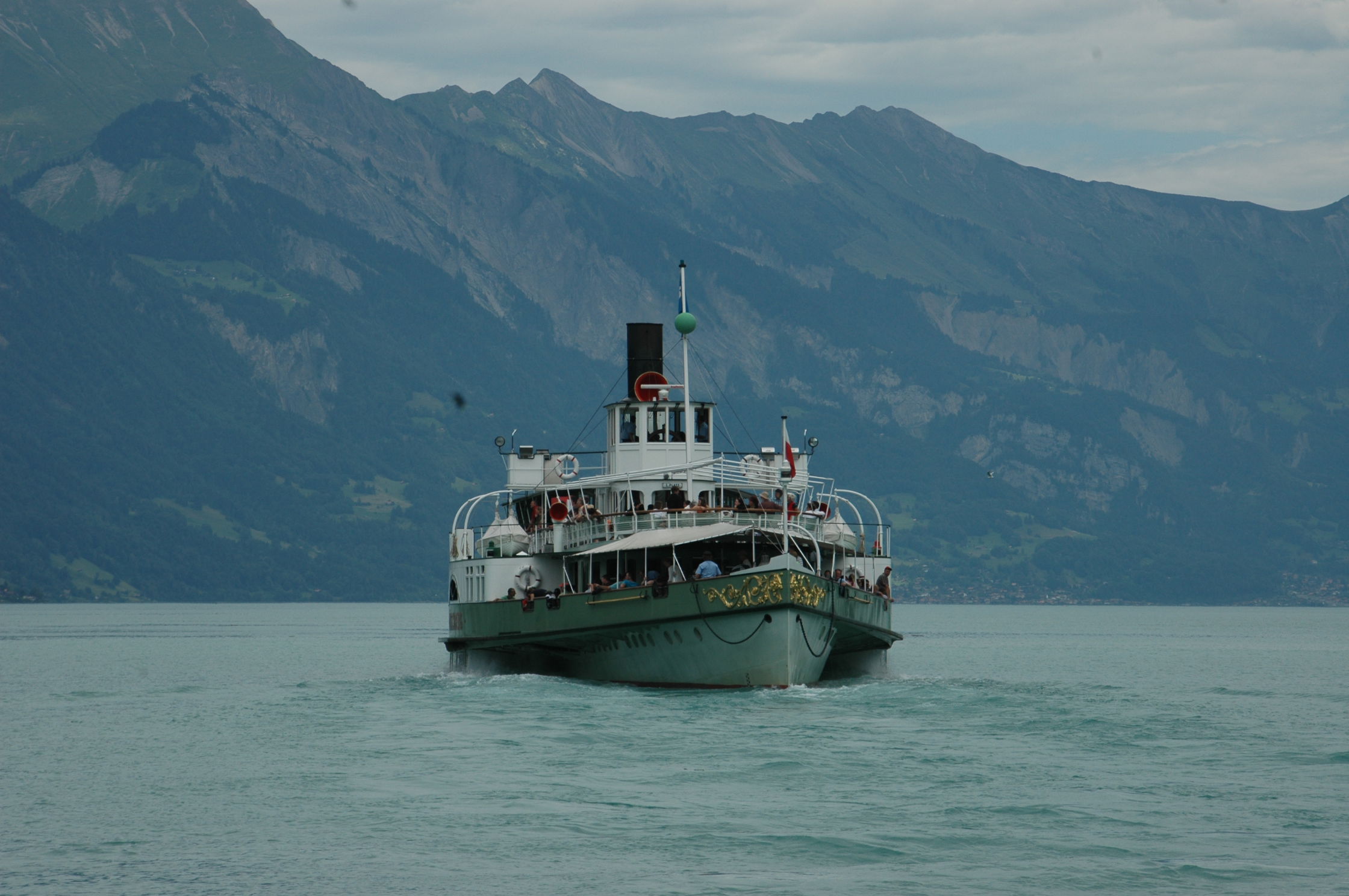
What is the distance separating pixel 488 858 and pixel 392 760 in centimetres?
1307

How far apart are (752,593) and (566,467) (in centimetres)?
1783

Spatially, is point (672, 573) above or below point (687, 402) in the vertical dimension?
below

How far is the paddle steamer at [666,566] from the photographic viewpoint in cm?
5544

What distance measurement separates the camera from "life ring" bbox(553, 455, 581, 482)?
6981 centimetres

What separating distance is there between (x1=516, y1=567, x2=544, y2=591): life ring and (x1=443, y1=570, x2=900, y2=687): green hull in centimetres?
164

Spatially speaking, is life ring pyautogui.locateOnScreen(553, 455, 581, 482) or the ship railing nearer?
the ship railing

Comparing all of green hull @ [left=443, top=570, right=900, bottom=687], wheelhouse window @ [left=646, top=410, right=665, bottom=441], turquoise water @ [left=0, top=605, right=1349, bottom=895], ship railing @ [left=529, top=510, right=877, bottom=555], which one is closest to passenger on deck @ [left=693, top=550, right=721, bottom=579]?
green hull @ [left=443, top=570, right=900, bottom=687]

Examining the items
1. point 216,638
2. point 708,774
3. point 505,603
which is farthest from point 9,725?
point 216,638

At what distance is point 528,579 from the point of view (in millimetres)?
65938

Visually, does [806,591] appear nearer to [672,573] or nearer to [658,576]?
[672,573]

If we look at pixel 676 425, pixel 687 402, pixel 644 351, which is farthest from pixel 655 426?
pixel 687 402

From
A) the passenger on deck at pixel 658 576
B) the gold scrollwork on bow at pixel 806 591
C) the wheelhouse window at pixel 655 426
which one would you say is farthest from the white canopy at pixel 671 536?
the wheelhouse window at pixel 655 426

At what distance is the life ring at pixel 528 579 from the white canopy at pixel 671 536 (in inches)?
248

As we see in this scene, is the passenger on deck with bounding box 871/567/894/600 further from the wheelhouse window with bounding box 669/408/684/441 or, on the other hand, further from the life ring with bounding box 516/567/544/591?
the life ring with bounding box 516/567/544/591
